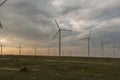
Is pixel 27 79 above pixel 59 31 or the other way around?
the other way around

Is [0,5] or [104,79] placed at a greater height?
[0,5]

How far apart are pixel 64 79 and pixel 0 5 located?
1702 inches

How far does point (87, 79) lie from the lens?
178ft

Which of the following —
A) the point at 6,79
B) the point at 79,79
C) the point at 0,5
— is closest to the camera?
the point at 6,79

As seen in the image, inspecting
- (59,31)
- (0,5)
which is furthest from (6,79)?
(59,31)

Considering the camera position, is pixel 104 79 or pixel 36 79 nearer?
pixel 36 79

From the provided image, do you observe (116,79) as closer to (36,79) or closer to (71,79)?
(71,79)

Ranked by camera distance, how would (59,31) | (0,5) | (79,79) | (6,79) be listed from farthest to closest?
(59,31), (0,5), (79,79), (6,79)

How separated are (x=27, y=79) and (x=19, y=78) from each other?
230 centimetres

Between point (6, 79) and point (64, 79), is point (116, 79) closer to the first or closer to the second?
point (64, 79)

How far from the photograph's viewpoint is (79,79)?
53.5 meters

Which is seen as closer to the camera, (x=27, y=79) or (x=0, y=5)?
(x=27, y=79)

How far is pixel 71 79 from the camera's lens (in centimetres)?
5297

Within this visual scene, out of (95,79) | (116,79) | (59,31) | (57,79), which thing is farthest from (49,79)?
(59,31)
